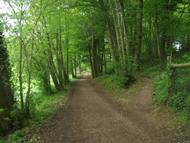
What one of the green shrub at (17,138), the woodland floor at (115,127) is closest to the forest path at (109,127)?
the woodland floor at (115,127)

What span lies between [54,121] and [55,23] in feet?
28.4

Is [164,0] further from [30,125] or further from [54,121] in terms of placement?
[30,125]

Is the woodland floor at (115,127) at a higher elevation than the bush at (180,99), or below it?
below

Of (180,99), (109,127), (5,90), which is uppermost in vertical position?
(5,90)

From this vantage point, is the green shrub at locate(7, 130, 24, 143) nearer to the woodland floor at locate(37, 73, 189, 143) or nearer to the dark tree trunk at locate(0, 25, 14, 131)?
the woodland floor at locate(37, 73, 189, 143)

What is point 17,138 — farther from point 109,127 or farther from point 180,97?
point 180,97

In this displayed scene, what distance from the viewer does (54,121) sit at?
18.2 ft

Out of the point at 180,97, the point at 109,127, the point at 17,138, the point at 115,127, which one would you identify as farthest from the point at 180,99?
the point at 17,138

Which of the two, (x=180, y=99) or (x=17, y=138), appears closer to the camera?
(x=17, y=138)

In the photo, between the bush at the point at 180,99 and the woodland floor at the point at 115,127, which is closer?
the woodland floor at the point at 115,127

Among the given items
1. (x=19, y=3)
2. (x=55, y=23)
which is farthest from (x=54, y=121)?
(x=55, y=23)

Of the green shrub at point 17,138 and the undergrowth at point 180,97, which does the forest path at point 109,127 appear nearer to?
the green shrub at point 17,138

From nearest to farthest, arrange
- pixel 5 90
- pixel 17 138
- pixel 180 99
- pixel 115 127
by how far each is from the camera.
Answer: pixel 17 138
pixel 180 99
pixel 115 127
pixel 5 90

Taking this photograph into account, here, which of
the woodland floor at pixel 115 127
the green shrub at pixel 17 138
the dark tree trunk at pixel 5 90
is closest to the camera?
the woodland floor at pixel 115 127
